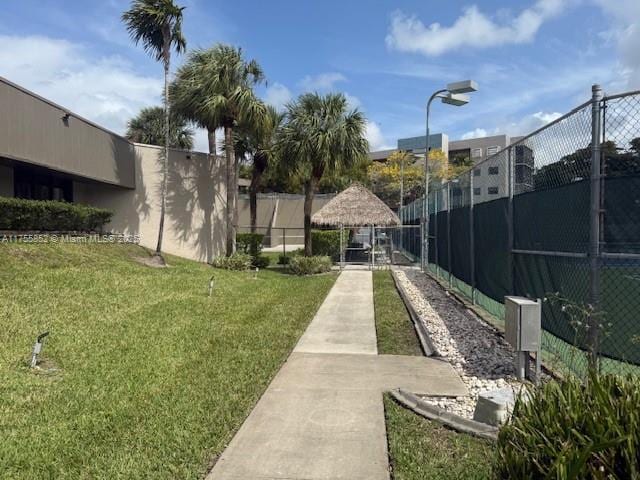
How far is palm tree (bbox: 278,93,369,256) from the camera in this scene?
1975 centimetres

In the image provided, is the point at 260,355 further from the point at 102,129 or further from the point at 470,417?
the point at 102,129

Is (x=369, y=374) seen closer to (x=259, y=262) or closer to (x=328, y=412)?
(x=328, y=412)

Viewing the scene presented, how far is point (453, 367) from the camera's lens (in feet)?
20.8

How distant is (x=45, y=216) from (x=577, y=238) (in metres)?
13.9

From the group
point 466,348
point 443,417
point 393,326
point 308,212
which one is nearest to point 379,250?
point 308,212

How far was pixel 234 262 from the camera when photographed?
19.3 metres

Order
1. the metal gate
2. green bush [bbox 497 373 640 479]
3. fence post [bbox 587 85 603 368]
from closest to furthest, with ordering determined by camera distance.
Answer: green bush [bbox 497 373 640 479] < fence post [bbox 587 85 603 368] < the metal gate

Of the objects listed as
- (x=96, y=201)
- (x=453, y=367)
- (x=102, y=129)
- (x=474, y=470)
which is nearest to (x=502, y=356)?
(x=453, y=367)

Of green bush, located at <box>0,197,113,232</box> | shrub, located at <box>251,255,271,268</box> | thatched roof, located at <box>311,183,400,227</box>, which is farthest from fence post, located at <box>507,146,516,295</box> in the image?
shrub, located at <box>251,255,271,268</box>

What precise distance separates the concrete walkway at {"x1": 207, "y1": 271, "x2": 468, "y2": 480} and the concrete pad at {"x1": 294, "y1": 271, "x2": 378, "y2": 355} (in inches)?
1.1

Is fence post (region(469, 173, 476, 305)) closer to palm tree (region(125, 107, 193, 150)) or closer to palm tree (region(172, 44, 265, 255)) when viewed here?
palm tree (region(172, 44, 265, 255))

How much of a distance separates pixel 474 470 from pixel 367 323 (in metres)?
5.87

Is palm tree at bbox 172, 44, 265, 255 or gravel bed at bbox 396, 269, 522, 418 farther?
palm tree at bbox 172, 44, 265, 255

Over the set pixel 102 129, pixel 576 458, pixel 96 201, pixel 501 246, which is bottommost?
pixel 576 458
